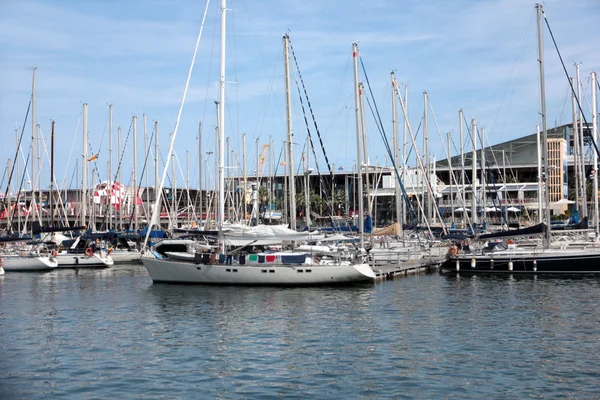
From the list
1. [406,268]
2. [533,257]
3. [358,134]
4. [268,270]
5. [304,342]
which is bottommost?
[304,342]

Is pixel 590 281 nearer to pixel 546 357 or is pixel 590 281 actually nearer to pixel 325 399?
pixel 546 357

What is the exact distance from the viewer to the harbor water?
1962cm

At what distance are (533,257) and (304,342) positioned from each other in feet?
84.9

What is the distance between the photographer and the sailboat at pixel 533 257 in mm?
45719

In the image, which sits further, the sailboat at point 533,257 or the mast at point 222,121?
the sailboat at point 533,257

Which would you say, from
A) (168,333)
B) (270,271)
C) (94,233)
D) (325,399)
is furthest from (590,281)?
(94,233)

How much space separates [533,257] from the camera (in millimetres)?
47094

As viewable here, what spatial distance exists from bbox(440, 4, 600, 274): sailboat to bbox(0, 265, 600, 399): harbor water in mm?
4278

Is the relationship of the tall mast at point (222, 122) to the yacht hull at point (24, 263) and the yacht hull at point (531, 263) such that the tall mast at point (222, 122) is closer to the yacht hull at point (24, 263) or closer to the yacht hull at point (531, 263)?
the yacht hull at point (531, 263)

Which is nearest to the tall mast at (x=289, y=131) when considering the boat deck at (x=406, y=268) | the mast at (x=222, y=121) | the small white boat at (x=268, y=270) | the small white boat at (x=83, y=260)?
the small white boat at (x=268, y=270)

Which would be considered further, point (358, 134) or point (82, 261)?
point (82, 261)

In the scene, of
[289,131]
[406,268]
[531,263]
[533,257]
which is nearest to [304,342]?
[289,131]

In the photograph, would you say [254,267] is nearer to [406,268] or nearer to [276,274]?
[276,274]

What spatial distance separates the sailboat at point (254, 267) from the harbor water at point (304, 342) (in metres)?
0.79
